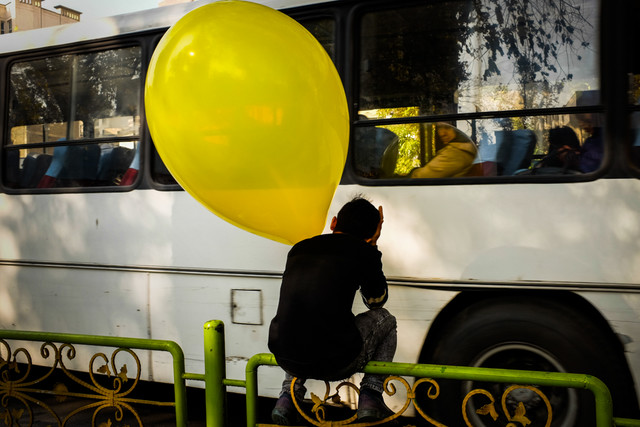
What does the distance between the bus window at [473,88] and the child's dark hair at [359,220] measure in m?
0.83

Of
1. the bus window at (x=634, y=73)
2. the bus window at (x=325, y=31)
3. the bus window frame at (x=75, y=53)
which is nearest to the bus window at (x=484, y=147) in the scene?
the bus window at (x=634, y=73)

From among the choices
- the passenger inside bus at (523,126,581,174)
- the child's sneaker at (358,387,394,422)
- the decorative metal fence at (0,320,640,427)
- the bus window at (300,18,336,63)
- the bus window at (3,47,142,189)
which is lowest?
the child's sneaker at (358,387,394,422)

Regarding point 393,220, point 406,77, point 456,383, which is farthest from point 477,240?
point 406,77

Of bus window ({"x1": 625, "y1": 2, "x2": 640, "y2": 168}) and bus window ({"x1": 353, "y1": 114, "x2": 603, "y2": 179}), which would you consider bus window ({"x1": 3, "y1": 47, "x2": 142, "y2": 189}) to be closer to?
bus window ({"x1": 353, "y1": 114, "x2": 603, "y2": 179})

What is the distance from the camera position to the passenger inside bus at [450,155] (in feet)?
11.2

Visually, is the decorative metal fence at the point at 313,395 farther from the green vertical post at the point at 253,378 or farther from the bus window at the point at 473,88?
the bus window at the point at 473,88

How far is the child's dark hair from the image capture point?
2750 millimetres

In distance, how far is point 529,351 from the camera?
127 inches

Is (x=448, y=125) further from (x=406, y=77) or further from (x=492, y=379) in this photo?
(x=492, y=379)

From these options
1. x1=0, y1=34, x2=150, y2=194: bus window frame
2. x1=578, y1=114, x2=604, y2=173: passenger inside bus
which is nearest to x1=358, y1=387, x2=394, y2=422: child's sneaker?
x1=578, y1=114, x2=604, y2=173: passenger inside bus

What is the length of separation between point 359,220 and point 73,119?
2783 millimetres

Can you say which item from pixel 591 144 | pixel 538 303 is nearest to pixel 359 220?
pixel 538 303

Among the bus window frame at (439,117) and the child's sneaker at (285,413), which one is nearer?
the child's sneaker at (285,413)

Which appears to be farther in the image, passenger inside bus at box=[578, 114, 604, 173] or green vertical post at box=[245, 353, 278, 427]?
passenger inside bus at box=[578, 114, 604, 173]
